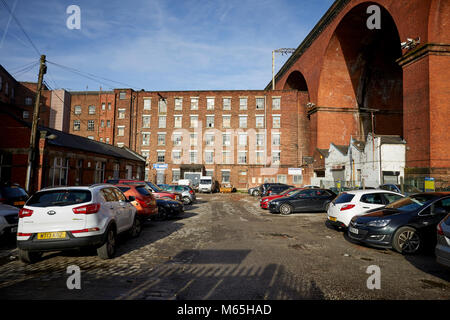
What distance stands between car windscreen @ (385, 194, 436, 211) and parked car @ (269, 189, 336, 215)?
7105 millimetres

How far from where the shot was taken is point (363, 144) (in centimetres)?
2525

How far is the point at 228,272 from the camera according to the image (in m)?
4.98

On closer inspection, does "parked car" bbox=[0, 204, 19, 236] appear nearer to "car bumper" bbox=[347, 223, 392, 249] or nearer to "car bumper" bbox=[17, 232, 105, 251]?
"car bumper" bbox=[17, 232, 105, 251]

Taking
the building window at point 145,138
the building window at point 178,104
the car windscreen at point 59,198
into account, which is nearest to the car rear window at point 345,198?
the car windscreen at point 59,198

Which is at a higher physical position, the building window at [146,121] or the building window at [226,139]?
the building window at [146,121]

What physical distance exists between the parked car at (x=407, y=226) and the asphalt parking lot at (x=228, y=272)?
1.02 feet

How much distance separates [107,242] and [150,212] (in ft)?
12.8

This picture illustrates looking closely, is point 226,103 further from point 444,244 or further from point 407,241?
point 444,244

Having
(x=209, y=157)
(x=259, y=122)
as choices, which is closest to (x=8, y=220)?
(x=209, y=157)

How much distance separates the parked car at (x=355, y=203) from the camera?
8.98 metres

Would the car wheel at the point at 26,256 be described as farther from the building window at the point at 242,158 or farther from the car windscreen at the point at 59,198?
the building window at the point at 242,158

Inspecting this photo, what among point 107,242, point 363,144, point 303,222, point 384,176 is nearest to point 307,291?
point 107,242

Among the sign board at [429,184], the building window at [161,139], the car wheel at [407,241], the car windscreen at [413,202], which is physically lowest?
the car wheel at [407,241]

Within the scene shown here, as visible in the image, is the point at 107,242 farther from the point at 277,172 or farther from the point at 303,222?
the point at 277,172
